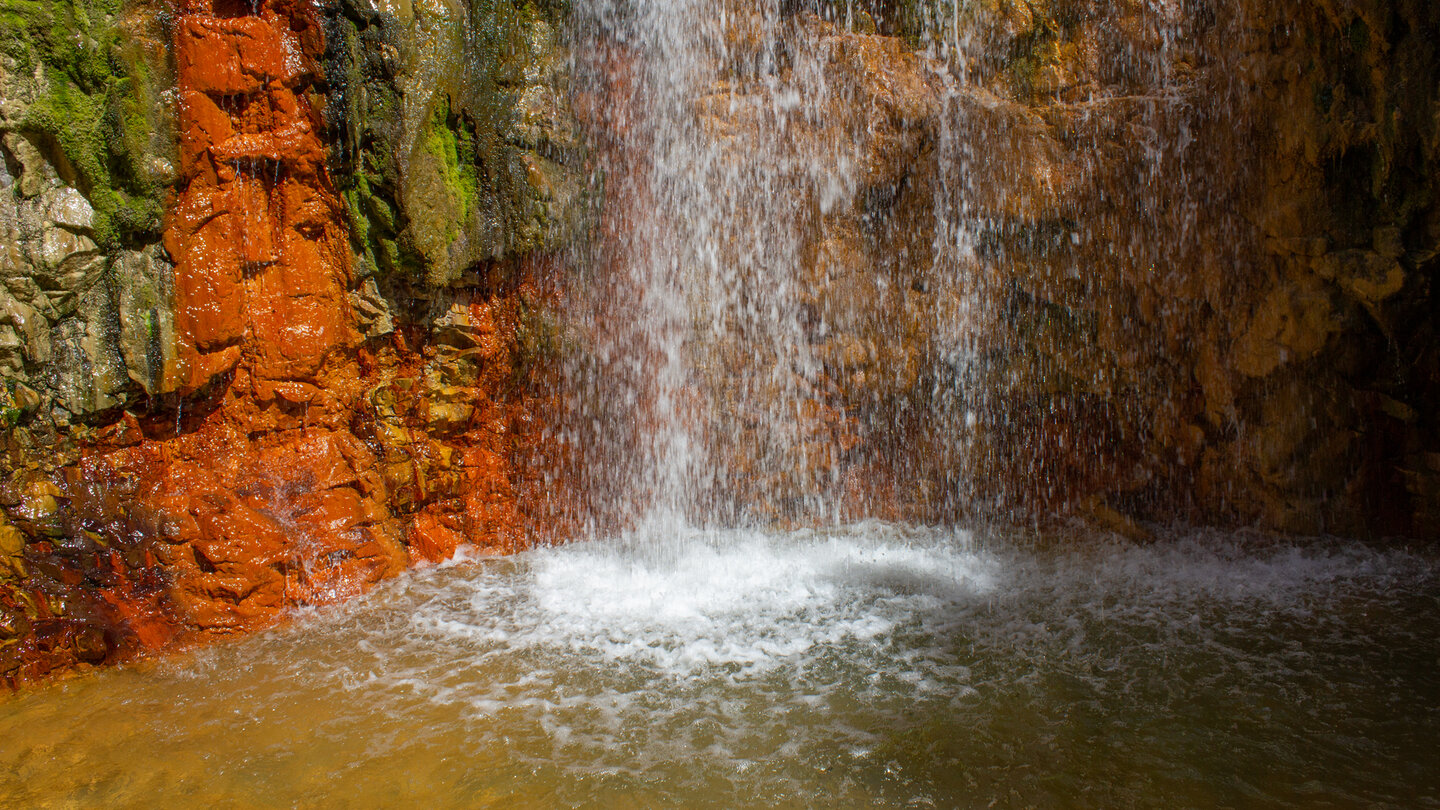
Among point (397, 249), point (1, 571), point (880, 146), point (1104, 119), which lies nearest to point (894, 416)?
point (880, 146)

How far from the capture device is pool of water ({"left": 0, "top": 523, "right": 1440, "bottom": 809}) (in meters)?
2.86

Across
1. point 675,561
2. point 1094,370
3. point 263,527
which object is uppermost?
point 1094,370

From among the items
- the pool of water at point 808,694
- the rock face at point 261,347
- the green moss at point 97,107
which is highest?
the green moss at point 97,107

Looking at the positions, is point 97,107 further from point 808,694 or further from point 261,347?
point 808,694

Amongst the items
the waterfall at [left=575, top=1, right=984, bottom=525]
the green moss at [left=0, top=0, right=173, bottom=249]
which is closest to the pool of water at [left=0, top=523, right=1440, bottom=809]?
the waterfall at [left=575, top=1, right=984, bottom=525]

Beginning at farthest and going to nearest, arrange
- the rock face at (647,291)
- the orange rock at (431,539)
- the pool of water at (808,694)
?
1. the orange rock at (431,539)
2. the rock face at (647,291)
3. the pool of water at (808,694)

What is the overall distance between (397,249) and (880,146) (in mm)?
3250

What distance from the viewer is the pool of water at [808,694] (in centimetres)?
286

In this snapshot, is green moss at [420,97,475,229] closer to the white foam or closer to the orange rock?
the orange rock

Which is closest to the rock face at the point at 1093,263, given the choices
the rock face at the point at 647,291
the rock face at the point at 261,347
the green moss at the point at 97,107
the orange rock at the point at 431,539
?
the rock face at the point at 647,291

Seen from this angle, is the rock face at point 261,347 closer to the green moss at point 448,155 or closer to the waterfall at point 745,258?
the green moss at point 448,155

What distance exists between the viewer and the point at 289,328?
4.64 meters

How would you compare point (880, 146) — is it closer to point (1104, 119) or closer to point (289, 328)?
point (1104, 119)

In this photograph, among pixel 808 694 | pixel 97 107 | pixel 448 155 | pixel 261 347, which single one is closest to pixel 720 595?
pixel 808 694
